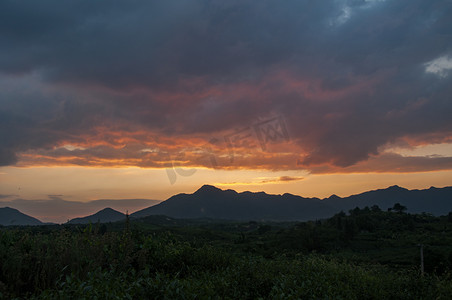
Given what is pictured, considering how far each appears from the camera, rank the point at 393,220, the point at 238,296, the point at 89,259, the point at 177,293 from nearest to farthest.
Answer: the point at 177,293
the point at 238,296
the point at 89,259
the point at 393,220

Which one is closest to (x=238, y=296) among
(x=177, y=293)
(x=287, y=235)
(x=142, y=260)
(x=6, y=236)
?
(x=177, y=293)

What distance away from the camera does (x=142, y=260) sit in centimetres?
854

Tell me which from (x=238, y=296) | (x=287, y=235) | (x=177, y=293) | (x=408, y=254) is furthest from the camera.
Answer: (x=287, y=235)

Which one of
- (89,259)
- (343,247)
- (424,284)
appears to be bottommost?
(343,247)

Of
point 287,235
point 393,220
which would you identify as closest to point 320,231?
point 287,235

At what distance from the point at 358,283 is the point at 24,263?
6.80m

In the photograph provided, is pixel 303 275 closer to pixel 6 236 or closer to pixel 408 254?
pixel 6 236

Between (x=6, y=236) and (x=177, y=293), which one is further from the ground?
(x=6, y=236)

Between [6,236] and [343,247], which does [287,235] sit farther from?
[6,236]

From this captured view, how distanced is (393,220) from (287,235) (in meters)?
26.3

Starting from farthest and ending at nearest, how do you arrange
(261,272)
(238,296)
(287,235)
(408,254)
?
(287,235), (408,254), (261,272), (238,296)

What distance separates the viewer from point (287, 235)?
66.3 m

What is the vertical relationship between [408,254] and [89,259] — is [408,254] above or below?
below

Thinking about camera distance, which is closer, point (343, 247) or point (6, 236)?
point (6, 236)
